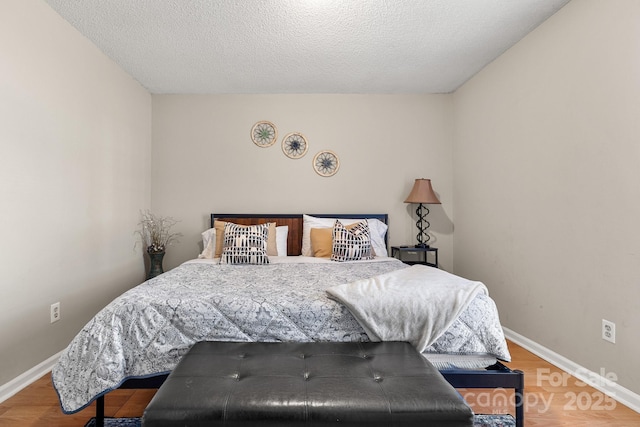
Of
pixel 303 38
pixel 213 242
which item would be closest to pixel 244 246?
pixel 213 242

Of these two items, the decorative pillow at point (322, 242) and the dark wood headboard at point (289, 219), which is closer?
the decorative pillow at point (322, 242)

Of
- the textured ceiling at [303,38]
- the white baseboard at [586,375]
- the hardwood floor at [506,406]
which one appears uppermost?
the textured ceiling at [303,38]

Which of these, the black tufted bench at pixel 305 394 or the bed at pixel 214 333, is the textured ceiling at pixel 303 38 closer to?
the bed at pixel 214 333

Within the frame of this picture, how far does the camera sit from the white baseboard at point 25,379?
1961mm

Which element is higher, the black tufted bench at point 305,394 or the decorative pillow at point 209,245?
the decorative pillow at point 209,245

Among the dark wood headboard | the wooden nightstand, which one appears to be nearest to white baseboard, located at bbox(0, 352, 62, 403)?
the dark wood headboard

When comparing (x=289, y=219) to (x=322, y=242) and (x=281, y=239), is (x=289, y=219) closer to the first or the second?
(x=281, y=239)

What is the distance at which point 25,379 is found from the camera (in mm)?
2109

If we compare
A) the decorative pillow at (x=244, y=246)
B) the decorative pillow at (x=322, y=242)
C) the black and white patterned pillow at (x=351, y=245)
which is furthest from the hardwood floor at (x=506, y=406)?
the decorative pillow at (x=322, y=242)

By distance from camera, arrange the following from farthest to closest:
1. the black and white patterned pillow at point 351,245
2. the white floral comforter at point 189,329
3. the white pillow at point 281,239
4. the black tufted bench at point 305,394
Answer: the white pillow at point 281,239, the black and white patterned pillow at point 351,245, the white floral comforter at point 189,329, the black tufted bench at point 305,394

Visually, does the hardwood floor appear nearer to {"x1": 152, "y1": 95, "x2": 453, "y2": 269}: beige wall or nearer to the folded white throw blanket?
the folded white throw blanket

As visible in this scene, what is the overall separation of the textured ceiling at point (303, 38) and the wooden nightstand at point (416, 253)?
180 centimetres

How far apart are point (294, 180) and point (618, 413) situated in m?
3.22

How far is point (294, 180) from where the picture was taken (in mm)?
3928
